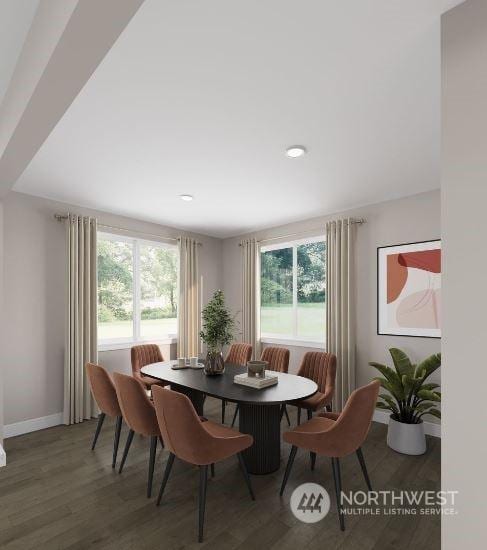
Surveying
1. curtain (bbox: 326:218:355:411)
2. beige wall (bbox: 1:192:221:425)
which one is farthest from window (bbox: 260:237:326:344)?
beige wall (bbox: 1:192:221:425)

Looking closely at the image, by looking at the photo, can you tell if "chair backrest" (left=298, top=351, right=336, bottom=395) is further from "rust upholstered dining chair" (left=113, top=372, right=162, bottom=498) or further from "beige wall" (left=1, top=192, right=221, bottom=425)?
"beige wall" (left=1, top=192, right=221, bottom=425)

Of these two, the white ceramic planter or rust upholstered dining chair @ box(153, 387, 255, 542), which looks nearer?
rust upholstered dining chair @ box(153, 387, 255, 542)

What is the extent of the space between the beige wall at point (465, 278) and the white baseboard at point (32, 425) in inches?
158

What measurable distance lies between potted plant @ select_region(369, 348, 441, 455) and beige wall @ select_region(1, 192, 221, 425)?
12.0ft

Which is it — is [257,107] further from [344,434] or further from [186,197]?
[344,434]

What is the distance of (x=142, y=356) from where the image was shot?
4078 mm

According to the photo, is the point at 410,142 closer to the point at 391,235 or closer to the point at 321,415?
the point at 391,235

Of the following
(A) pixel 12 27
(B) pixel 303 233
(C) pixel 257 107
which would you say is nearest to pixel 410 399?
(B) pixel 303 233

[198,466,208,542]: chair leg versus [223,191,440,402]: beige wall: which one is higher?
[223,191,440,402]: beige wall

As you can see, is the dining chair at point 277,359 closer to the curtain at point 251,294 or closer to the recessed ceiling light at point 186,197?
the curtain at point 251,294

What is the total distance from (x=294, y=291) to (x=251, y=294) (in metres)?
0.72

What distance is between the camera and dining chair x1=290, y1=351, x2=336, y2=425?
10.4 feet

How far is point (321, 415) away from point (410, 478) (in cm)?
87

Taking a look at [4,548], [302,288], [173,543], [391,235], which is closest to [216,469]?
[173,543]
